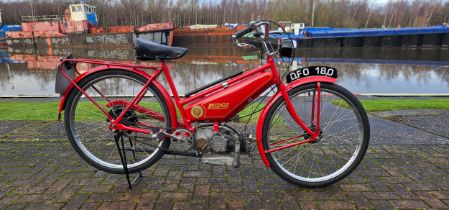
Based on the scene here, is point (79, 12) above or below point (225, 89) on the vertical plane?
above

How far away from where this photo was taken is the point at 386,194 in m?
2.89

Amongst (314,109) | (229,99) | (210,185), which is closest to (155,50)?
(229,99)

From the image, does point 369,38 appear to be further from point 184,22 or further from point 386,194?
point 184,22

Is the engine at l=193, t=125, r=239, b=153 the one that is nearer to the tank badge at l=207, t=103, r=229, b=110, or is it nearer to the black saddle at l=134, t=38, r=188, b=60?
the tank badge at l=207, t=103, r=229, b=110

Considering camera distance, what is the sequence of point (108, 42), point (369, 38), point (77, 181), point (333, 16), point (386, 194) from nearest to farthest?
1. point (386, 194)
2. point (77, 181)
3. point (369, 38)
4. point (108, 42)
5. point (333, 16)

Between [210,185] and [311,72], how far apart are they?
53.9 inches

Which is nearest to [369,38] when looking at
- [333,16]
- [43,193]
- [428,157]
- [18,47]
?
[333,16]

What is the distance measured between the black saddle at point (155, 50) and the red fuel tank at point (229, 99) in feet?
1.46

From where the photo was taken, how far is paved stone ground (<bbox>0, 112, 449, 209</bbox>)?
275 centimetres

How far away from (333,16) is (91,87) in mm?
56599

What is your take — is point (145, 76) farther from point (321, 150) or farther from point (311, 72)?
point (321, 150)

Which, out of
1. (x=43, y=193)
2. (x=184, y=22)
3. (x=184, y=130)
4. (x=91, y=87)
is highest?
(x=184, y=22)

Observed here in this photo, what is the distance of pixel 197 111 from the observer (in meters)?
2.88

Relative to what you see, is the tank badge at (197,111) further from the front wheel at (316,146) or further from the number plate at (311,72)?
the number plate at (311,72)
